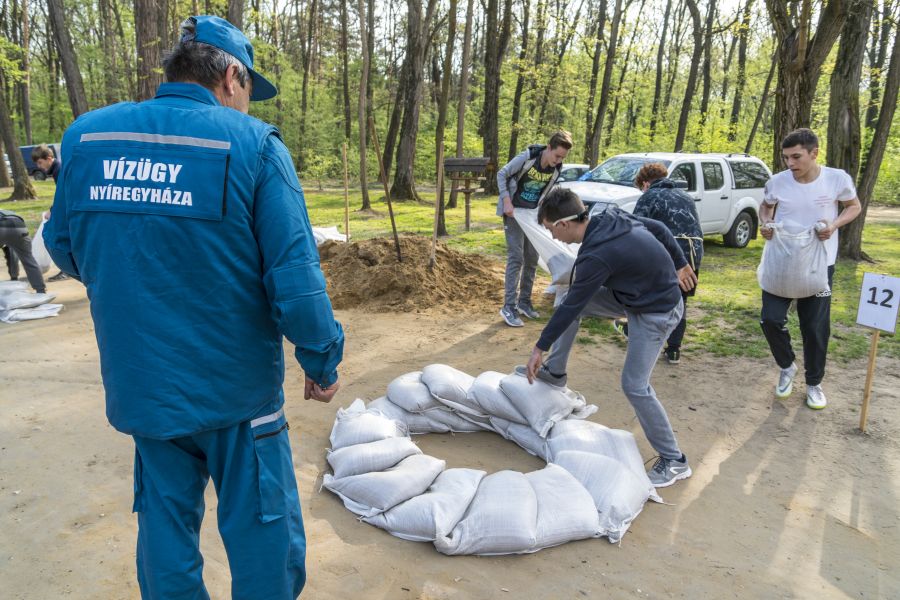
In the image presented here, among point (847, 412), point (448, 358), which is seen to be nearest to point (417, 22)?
point (448, 358)

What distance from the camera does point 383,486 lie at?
2977 mm

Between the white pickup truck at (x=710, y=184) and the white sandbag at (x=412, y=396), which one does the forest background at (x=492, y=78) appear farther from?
the white sandbag at (x=412, y=396)

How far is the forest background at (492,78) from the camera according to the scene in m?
9.25

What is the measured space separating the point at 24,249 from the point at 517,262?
5556mm

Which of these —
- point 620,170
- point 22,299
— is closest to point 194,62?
point 22,299

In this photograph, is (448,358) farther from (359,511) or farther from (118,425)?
(118,425)

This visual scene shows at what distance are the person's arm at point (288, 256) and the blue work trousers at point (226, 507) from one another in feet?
1.07

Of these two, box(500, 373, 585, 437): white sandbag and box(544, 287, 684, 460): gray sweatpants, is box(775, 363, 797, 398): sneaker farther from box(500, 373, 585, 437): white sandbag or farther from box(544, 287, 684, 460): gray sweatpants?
box(500, 373, 585, 437): white sandbag

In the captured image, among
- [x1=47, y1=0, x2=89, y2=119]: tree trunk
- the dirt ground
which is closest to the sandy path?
the dirt ground

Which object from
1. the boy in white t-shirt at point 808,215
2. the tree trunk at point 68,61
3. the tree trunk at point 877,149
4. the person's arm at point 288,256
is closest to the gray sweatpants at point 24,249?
the person's arm at point 288,256

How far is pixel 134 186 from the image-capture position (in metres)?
1.51

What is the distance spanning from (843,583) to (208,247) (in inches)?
115

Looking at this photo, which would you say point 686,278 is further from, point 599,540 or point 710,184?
point 710,184

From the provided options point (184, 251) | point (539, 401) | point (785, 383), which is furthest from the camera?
point (785, 383)
